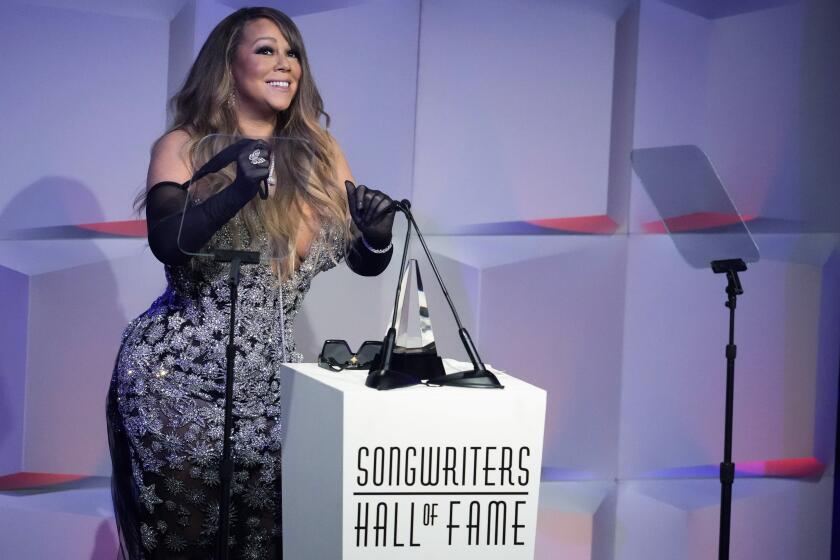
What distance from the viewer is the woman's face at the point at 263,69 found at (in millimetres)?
2771

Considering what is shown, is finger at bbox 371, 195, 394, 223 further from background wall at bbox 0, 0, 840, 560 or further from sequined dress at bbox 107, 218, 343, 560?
background wall at bbox 0, 0, 840, 560

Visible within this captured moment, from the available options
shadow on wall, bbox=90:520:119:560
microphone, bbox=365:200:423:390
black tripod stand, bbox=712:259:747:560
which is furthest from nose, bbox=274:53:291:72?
shadow on wall, bbox=90:520:119:560

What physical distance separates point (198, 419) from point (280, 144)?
0.74m

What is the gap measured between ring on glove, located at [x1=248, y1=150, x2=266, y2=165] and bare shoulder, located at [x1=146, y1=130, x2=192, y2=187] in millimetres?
413

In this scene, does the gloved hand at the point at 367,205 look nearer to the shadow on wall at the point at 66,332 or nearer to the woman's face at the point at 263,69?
the woman's face at the point at 263,69

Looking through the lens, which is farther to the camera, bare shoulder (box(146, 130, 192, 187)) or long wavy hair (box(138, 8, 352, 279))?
bare shoulder (box(146, 130, 192, 187))

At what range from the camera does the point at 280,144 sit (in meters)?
2.29

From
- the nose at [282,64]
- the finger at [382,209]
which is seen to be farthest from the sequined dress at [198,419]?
the nose at [282,64]

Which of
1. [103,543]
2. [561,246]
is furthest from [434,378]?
[103,543]

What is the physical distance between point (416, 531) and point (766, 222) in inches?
106

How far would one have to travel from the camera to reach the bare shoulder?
2.58m

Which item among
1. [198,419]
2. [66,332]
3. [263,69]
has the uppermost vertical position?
[263,69]

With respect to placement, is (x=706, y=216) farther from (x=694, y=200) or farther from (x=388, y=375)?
(x=388, y=375)

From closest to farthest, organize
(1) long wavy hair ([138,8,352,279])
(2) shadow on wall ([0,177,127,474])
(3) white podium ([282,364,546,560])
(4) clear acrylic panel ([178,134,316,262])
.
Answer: (3) white podium ([282,364,546,560])
(4) clear acrylic panel ([178,134,316,262])
(1) long wavy hair ([138,8,352,279])
(2) shadow on wall ([0,177,127,474])
